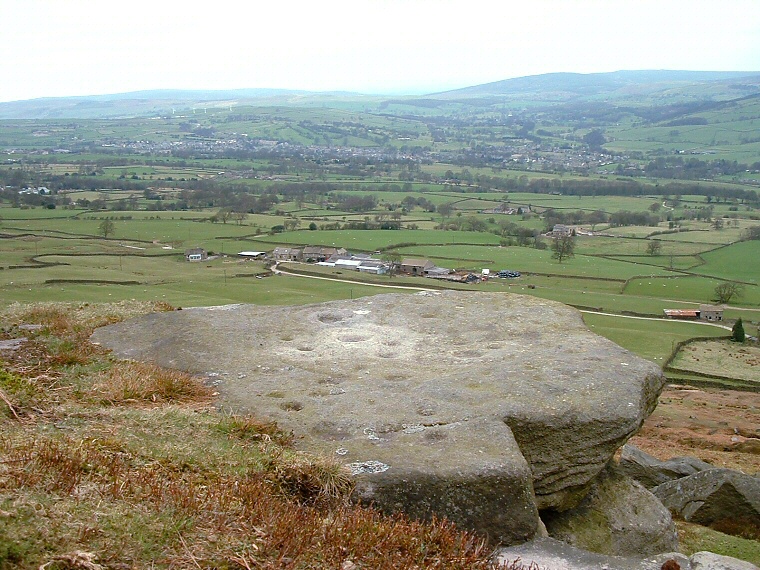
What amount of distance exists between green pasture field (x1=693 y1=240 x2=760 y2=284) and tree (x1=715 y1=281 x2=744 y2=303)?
763 centimetres

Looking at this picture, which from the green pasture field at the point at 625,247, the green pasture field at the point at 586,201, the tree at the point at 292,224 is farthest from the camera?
the green pasture field at the point at 586,201

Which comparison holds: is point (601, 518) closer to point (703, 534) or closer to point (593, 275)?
point (703, 534)

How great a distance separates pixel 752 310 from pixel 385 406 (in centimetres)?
5860

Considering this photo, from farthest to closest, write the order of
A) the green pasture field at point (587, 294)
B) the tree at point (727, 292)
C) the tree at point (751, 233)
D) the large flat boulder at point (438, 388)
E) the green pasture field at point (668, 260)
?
1. the tree at point (751, 233)
2. the green pasture field at point (668, 260)
3. the tree at point (727, 292)
4. the green pasture field at point (587, 294)
5. the large flat boulder at point (438, 388)

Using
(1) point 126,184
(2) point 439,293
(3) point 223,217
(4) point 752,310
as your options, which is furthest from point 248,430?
(1) point 126,184

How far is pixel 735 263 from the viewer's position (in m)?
76.9

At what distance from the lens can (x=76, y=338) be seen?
12.1 m

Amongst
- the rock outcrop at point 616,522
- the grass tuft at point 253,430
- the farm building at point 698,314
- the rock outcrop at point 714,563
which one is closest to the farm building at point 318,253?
the farm building at point 698,314

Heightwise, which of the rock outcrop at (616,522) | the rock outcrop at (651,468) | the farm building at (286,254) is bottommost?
the farm building at (286,254)

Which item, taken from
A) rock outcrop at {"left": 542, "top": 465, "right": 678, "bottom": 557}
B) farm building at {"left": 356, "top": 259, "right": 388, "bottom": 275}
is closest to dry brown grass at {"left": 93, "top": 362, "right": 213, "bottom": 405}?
rock outcrop at {"left": 542, "top": 465, "right": 678, "bottom": 557}

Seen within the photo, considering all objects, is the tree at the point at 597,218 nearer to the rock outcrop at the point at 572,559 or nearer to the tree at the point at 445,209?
the tree at the point at 445,209

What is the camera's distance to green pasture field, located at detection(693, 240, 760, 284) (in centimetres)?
7169

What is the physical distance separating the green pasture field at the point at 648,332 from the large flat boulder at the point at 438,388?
93.2 ft

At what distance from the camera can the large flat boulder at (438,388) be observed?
760 centimetres
